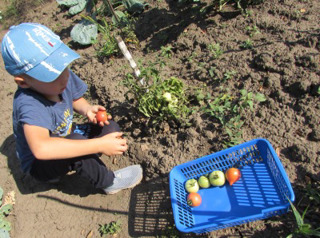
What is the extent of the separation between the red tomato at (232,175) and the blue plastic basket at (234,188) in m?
0.08

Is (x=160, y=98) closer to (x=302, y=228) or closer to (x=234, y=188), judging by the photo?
(x=234, y=188)

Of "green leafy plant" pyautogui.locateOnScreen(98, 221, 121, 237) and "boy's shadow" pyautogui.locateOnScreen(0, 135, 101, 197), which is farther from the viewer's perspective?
"boy's shadow" pyautogui.locateOnScreen(0, 135, 101, 197)

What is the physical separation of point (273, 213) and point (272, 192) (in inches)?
10.6

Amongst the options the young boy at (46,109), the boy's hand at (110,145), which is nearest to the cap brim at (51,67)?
the young boy at (46,109)

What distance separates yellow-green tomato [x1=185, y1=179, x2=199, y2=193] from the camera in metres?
2.28

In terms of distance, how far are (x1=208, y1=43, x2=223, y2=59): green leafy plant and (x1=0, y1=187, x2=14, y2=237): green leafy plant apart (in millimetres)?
2813

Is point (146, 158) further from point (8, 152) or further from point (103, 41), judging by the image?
point (103, 41)

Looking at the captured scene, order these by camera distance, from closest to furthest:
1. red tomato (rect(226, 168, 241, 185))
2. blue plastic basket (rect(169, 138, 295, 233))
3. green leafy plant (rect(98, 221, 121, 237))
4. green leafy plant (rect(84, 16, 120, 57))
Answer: blue plastic basket (rect(169, 138, 295, 233))
red tomato (rect(226, 168, 241, 185))
green leafy plant (rect(98, 221, 121, 237))
green leafy plant (rect(84, 16, 120, 57))

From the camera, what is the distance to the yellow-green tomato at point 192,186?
7.47 feet

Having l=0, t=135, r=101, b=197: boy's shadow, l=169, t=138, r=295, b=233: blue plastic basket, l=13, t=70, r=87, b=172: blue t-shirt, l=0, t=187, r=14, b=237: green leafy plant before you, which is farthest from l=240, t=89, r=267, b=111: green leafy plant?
l=0, t=187, r=14, b=237: green leafy plant

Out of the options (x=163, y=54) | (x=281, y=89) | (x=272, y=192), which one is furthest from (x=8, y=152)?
(x=281, y=89)

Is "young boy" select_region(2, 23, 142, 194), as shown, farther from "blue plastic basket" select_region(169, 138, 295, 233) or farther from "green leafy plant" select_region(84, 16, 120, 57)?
"green leafy plant" select_region(84, 16, 120, 57)

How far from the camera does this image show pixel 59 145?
1.91 metres

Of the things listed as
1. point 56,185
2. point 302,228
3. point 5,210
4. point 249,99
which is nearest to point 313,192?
point 302,228
